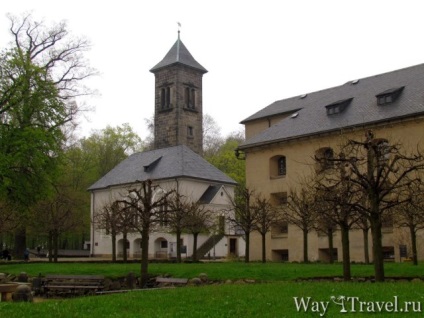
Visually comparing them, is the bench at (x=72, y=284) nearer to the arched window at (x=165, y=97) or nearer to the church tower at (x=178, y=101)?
the church tower at (x=178, y=101)

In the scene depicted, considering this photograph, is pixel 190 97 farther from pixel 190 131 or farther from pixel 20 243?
pixel 20 243

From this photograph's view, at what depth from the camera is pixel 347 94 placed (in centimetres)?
4016

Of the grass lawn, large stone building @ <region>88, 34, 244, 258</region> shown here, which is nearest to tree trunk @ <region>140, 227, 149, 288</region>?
the grass lawn

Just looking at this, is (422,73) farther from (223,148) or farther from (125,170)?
(223,148)

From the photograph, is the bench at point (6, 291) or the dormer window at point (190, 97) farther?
the dormer window at point (190, 97)

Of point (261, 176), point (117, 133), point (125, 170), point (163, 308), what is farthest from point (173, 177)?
point (163, 308)

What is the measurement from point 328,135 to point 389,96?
4.55 meters

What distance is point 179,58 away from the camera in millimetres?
73312

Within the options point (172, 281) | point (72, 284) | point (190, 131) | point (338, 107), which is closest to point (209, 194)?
point (190, 131)

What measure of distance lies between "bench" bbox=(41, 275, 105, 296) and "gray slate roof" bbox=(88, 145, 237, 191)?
99.9 ft

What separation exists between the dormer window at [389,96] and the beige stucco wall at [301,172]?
2451 mm

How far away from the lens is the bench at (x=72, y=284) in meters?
22.6

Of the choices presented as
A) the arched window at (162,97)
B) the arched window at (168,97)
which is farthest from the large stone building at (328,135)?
the arched window at (162,97)

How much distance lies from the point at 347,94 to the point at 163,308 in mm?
31278
